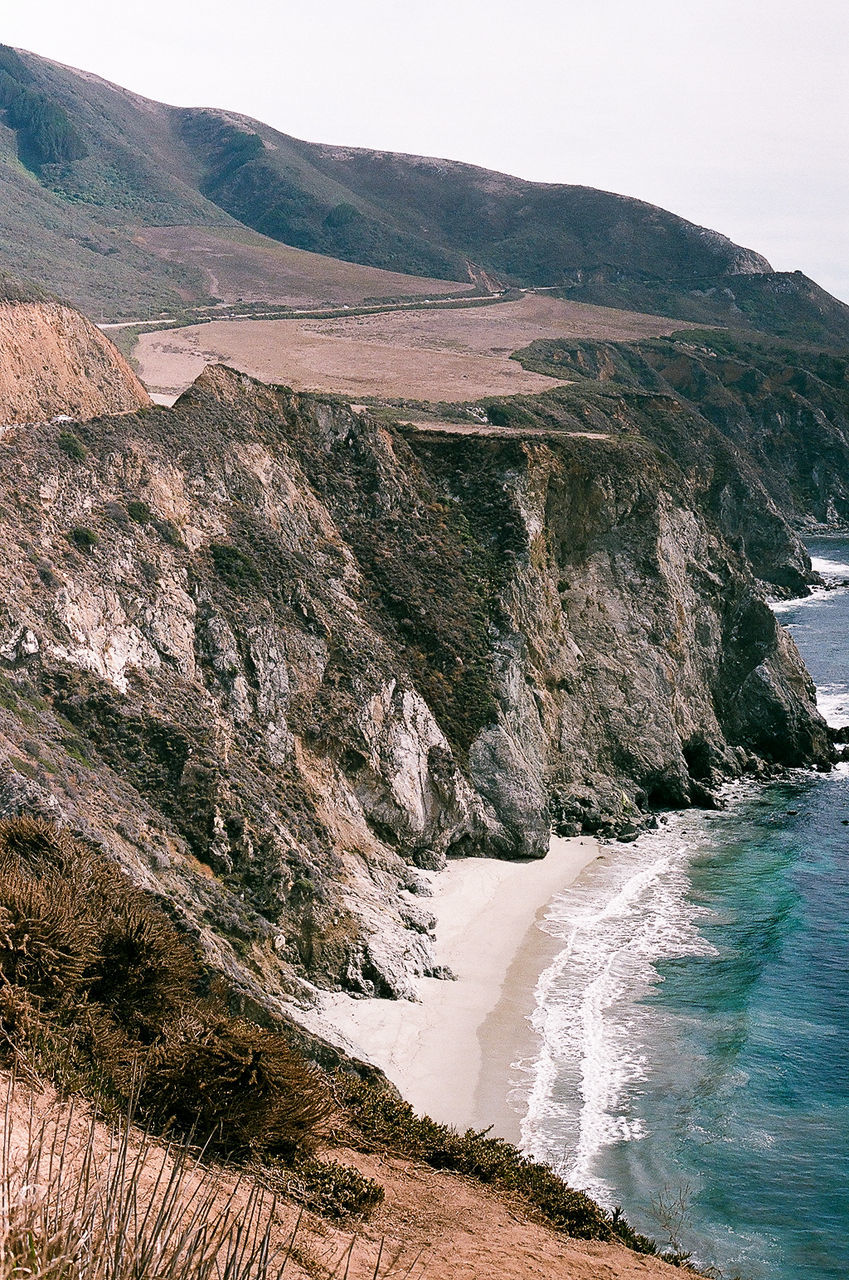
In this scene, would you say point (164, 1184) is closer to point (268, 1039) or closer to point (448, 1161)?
→ point (268, 1039)

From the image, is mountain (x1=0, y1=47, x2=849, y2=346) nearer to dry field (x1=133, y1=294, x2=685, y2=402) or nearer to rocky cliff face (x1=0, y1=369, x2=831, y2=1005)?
Answer: dry field (x1=133, y1=294, x2=685, y2=402)

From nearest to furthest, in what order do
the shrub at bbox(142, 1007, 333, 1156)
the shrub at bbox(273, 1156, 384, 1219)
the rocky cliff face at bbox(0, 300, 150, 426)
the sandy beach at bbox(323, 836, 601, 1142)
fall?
the shrub at bbox(273, 1156, 384, 1219)
the shrub at bbox(142, 1007, 333, 1156)
the sandy beach at bbox(323, 836, 601, 1142)
the rocky cliff face at bbox(0, 300, 150, 426)

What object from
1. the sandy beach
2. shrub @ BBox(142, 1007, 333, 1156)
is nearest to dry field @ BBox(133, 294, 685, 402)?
the sandy beach

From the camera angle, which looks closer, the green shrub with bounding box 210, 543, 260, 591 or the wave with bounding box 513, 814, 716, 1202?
the wave with bounding box 513, 814, 716, 1202

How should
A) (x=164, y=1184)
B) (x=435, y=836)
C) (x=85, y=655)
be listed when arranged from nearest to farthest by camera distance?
(x=164, y=1184)
(x=85, y=655)
(x=435, y=836)

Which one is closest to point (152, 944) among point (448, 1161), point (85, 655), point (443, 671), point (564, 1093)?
point (448, 1161)

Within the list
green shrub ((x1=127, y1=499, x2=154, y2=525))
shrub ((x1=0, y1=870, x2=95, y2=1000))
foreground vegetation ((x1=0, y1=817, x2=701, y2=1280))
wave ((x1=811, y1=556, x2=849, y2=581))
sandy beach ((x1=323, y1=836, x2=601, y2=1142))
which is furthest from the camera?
wave ((x1=811, y1=556, x2=849, y2=581))

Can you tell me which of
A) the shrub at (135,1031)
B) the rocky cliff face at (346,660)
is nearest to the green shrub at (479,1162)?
the shrub at (135,1031)

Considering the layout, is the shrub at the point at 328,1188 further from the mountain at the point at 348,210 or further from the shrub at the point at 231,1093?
the mountain at the point at 348,210
